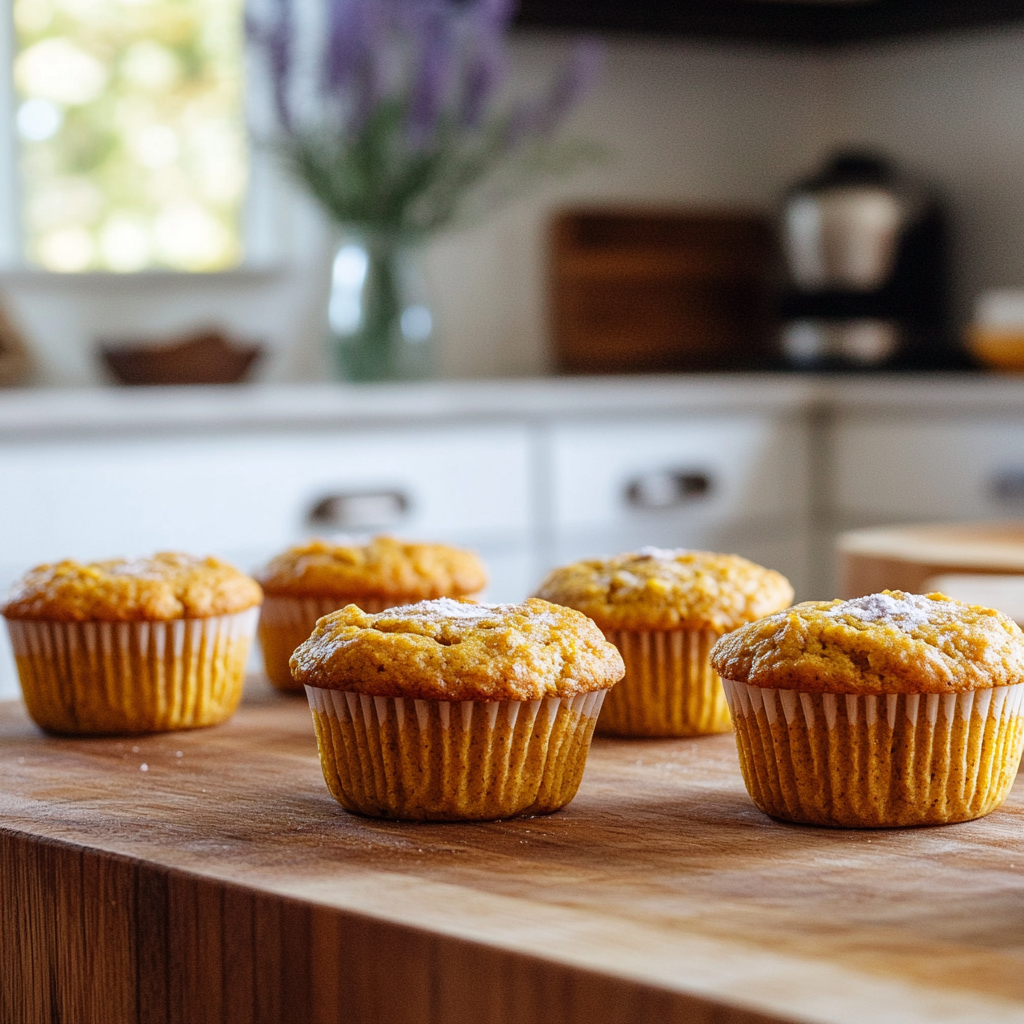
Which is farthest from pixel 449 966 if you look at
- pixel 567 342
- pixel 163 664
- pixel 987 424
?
pixel 567 342

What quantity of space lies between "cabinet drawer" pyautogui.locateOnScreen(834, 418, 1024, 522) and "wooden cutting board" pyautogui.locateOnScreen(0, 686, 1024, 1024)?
203cm

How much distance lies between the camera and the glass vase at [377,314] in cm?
297

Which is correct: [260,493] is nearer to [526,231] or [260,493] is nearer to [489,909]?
[526,231]

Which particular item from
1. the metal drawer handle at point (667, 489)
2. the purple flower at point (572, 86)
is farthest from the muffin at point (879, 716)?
the purple flower at point (572, 86)

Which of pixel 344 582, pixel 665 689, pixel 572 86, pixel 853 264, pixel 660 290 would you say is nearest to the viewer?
pixel 665 689

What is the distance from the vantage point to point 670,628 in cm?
108

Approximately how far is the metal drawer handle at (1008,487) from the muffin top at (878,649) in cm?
200

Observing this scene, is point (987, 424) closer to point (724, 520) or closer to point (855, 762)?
point (724, 520)

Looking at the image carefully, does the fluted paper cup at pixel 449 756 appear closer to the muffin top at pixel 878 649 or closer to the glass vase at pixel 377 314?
the muffin top at pixel 878 649

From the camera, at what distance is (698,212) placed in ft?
12.4

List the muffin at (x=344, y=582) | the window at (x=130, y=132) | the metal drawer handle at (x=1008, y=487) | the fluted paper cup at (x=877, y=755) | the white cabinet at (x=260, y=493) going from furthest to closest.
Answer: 1. the window at (x=130, y=132)
2. the metal drawer handle at (x=1008, y=487)
3. the white cabinet at (x=260, y=493)
4. the muffin at (x=344, y=582)
5. the fluted paper cup at (x=877, y=755)

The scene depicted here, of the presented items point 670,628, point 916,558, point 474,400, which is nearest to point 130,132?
point 474,400

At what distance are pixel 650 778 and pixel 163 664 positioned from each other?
339 mm

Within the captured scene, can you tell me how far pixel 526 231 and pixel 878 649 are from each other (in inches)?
109
